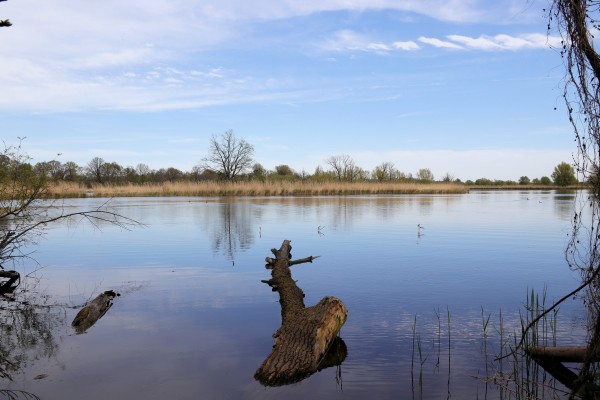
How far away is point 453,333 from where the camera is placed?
5062mm

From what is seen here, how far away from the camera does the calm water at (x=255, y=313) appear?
13.2 ft

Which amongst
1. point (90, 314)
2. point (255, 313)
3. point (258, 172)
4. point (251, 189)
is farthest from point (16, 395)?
point (258, 172)

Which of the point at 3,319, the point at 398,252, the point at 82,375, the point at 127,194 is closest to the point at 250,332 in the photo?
the point at 82,375

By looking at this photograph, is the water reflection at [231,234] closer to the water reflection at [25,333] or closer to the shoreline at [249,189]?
the water reflection at [25,333]

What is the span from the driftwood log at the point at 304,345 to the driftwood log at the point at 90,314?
2417 mm

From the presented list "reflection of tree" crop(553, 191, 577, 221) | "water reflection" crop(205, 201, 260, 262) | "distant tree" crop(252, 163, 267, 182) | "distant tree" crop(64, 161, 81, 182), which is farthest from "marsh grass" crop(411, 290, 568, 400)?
"distant tree" crop(252, 163, 267, 182)

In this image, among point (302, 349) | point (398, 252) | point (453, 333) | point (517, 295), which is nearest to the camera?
point (302, 349)

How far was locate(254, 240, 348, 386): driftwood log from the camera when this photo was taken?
13.3 feet

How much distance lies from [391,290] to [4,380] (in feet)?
16.3

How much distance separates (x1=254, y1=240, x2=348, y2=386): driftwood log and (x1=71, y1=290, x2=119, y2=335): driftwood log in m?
2.42

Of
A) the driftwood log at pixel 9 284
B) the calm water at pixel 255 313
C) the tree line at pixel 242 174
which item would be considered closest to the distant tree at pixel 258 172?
the tree line at pixel 242 174

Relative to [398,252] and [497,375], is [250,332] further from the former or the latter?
[398,252]

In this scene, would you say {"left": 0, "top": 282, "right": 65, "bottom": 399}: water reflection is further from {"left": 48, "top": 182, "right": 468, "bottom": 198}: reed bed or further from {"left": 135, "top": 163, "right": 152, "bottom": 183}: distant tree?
{"left": 135, "top": 163, "right": 152, "bottom": 183}: distant tree

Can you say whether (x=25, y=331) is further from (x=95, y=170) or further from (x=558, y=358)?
(x=95, y=170)
